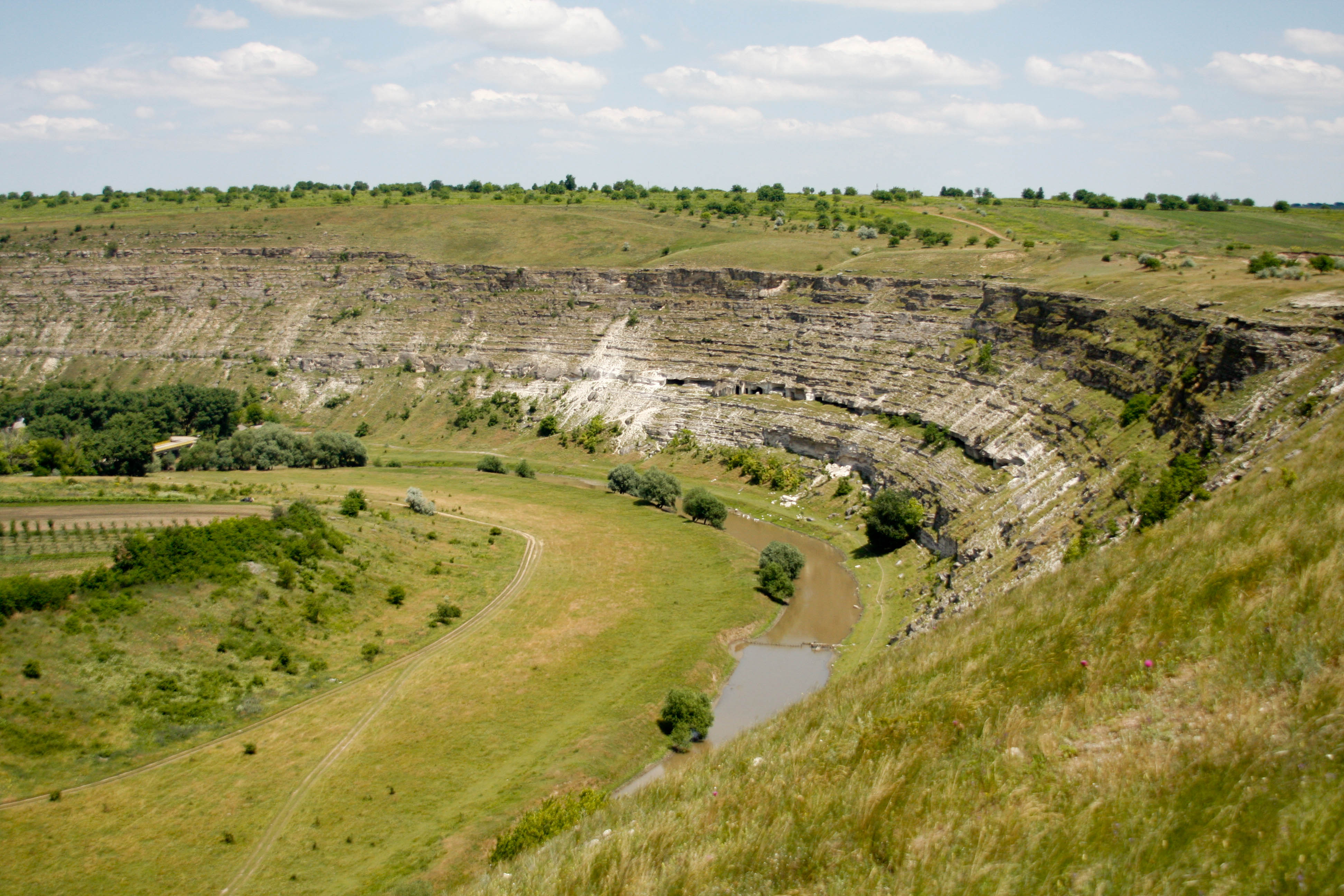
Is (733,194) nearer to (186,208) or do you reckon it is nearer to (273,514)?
(186,208)

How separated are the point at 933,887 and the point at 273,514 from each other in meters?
47.9

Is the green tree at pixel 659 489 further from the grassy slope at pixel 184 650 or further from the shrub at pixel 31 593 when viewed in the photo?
the shrub at pixel 31 593

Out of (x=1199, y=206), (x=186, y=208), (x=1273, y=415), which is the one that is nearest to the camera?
(x=1273, y=415)

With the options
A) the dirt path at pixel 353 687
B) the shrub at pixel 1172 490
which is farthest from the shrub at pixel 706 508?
the shrub at pixel 1172 490

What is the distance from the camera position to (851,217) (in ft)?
400

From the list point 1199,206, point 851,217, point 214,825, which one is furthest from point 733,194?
point 214,825

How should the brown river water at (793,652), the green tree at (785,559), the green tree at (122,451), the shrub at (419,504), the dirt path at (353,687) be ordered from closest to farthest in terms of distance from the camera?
the dirt path at (353,687), the brown river water at (793,652), the green tree at (785,559), the shrub at (419,504), the green tree at (122,451)

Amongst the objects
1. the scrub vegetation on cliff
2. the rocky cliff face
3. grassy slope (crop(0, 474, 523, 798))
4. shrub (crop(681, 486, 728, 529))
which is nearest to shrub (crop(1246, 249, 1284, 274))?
the rocky cliff face

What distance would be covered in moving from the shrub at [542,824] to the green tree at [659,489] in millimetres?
42511

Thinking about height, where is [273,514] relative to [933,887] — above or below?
below

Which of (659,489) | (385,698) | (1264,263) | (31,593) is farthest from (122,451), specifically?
(1264,263)

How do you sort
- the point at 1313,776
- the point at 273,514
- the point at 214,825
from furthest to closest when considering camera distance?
1. the point at 273,514
2. the point at 214,825
3. the point at 1313,776

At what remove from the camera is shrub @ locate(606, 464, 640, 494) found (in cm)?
7069

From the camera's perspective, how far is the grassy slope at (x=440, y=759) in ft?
83.4
